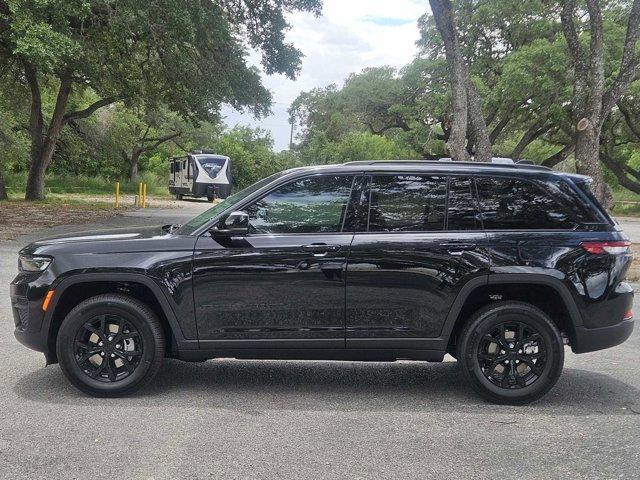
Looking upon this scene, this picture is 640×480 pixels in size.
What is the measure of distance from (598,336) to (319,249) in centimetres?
217

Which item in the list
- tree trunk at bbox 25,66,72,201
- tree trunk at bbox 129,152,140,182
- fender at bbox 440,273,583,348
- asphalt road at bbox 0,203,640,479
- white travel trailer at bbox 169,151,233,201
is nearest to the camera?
asphalt road at bbox 0,203,640,479

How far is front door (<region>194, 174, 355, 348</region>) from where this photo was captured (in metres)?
4.41

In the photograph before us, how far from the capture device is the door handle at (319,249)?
4418mm

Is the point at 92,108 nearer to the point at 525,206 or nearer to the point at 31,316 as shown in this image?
the point at 31,316

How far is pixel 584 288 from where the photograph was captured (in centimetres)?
447

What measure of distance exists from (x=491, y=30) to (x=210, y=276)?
31.6 metres

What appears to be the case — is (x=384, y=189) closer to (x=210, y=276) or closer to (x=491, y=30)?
(x=210, y=276)

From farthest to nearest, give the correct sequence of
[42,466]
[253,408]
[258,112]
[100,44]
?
[258,112]
[100,44]
[253,408]
[42,466]

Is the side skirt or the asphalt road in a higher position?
the side skirt

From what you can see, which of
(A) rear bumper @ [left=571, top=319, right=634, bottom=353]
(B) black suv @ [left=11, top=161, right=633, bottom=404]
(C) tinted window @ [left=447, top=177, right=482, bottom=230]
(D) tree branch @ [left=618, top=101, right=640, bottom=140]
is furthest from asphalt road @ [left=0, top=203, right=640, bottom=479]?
(D) tree branch @ [left=618, top=101, right=640, bottom=140]

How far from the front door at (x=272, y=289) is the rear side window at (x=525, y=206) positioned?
110cm

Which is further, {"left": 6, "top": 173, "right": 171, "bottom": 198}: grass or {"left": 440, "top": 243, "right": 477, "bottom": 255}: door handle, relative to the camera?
{"left": 6, "top": 173, "right": 171, "bottom": 198}: grass

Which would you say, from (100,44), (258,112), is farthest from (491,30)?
(100,44)

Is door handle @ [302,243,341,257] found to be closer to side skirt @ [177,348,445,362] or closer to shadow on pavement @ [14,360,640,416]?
side skirt @ [177,348,445,362]
